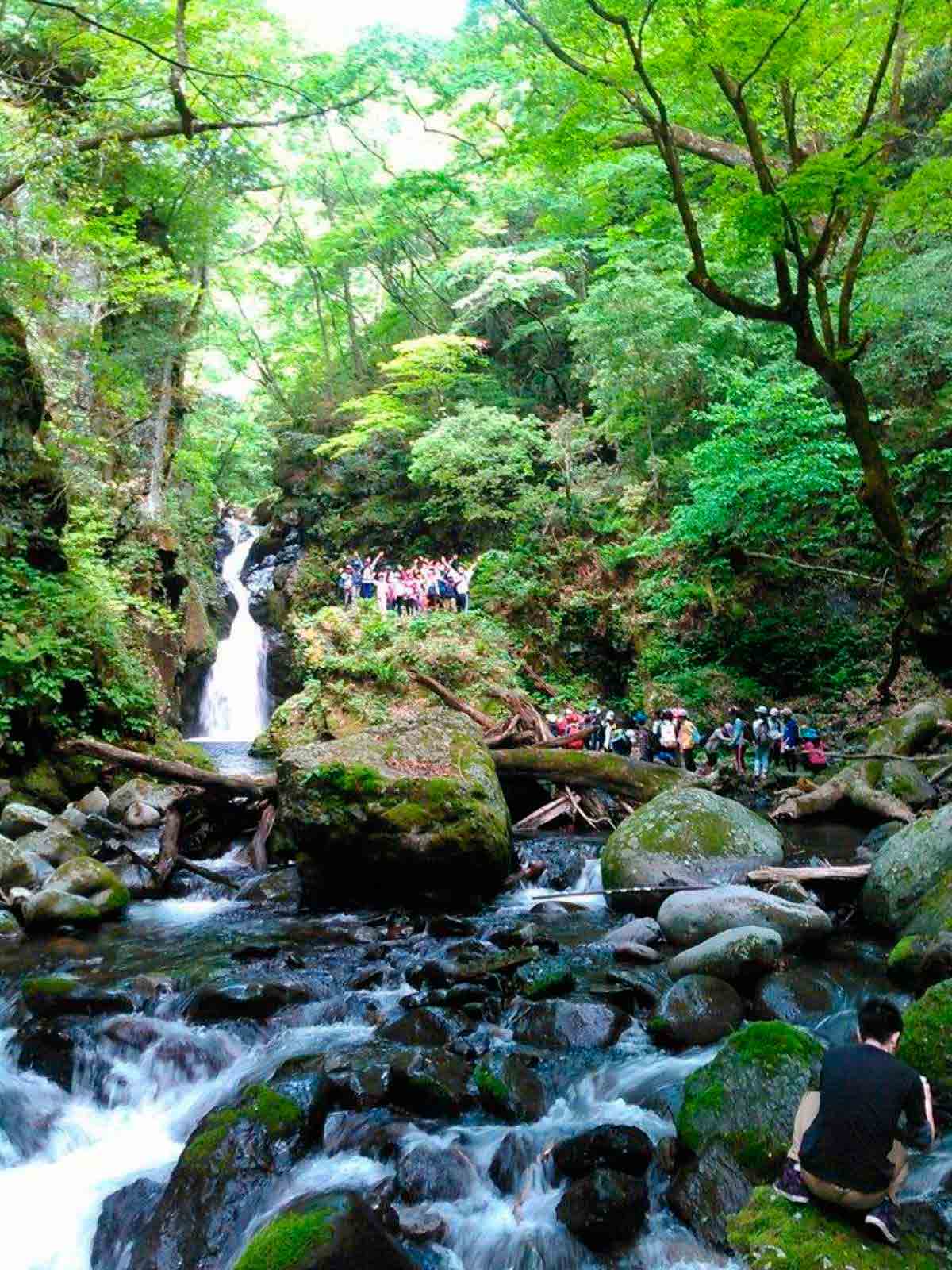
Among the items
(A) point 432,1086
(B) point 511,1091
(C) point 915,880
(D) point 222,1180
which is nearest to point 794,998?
(C) point 915,880

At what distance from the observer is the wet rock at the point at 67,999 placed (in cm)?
672

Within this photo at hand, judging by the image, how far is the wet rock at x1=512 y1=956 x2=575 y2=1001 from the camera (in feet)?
23.0

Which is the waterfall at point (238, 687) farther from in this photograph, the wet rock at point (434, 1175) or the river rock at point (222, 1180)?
the wet rock at point (434, 1175)

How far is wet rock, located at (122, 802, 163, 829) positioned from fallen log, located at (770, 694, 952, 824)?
9448mm

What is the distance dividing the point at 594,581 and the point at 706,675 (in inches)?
161

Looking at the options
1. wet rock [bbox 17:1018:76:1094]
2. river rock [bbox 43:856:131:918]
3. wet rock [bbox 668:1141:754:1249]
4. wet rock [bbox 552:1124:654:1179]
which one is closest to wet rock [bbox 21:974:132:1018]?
wet rock [bbox 17:1018:76:1094]

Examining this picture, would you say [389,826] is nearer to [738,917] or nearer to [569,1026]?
[569,1026]

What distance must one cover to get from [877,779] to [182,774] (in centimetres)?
1044

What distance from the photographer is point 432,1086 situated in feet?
18.3

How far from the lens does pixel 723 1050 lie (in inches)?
208

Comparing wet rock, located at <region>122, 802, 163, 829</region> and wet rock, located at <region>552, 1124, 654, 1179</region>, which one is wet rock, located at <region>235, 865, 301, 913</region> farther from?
wet rock, located at <region>552, 1124, 654, 1179</region>

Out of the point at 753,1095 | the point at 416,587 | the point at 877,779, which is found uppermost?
the point at 416,587

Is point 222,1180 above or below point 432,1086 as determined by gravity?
below

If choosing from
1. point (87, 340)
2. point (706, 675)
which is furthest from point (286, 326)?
point (706, 675)
